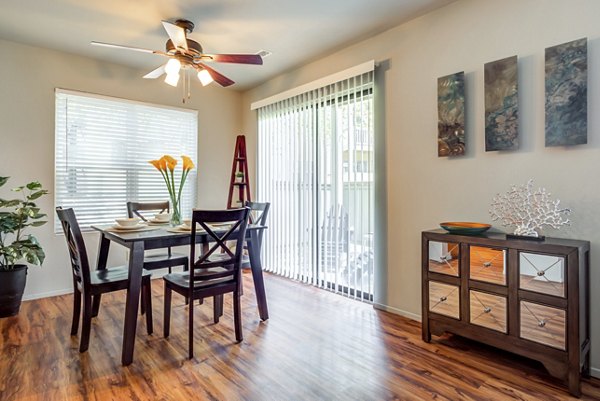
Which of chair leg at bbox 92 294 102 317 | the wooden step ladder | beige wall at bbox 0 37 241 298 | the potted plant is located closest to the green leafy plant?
the potted plant

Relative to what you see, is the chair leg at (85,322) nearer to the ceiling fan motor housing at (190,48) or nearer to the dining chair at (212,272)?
the dining chair at (212,272)

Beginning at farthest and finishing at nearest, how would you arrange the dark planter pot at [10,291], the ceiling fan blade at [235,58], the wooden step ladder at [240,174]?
1. the wooden step ladder at [240,174]
2. the dark planter pot at [10,291]
3. the ceiling fan blade at [235,58]

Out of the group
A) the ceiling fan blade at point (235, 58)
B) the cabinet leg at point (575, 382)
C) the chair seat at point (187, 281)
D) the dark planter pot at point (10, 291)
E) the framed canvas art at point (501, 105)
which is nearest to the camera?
the cabinet leg at point (575, 382)

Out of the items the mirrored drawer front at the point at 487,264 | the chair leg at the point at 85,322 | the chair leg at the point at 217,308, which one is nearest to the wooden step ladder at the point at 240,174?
the chair leg at the point at 217,308

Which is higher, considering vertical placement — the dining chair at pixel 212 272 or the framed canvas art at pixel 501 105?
the framed canvas art at pixel 501 105

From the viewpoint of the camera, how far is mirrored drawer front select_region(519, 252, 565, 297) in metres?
1.84

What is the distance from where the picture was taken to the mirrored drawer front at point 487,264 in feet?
6.77

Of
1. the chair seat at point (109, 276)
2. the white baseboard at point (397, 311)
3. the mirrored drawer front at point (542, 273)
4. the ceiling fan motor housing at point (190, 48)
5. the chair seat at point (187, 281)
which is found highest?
the ceiling fan motor housing at point (190, 48)

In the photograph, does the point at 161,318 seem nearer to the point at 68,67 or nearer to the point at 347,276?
the point at 347,276

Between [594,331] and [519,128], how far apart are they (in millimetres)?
1307

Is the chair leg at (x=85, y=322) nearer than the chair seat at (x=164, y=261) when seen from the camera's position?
Yes

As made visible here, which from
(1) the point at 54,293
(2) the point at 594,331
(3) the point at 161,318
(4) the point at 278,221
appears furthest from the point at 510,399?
(1) the point at 54,293

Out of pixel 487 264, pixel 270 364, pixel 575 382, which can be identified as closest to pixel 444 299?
pixel 487 264

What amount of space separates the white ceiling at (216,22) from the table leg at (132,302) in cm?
184
